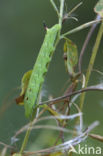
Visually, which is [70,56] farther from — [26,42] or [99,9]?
[26,42]

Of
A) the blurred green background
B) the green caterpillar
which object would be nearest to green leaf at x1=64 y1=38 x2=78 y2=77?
the green caterpillar

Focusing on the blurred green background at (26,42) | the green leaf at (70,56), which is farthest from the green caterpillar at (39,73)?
the blurred green background at (26,42)

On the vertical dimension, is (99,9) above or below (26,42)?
above

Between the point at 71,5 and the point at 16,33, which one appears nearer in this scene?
the point at 71,5

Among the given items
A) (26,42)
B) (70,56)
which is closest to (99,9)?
(70,56)

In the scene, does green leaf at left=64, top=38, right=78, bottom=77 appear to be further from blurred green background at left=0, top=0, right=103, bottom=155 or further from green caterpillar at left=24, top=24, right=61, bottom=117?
blurred green background at left=0, top=0, right=103, bottom=155

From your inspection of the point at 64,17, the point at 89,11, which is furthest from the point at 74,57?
the point at 89,11

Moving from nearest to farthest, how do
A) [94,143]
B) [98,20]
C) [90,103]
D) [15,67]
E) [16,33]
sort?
[98,20]
[94,143]
[90,103]
[15,67]
[16,33]

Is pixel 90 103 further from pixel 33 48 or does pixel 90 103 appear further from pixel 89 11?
pixel 33 48
